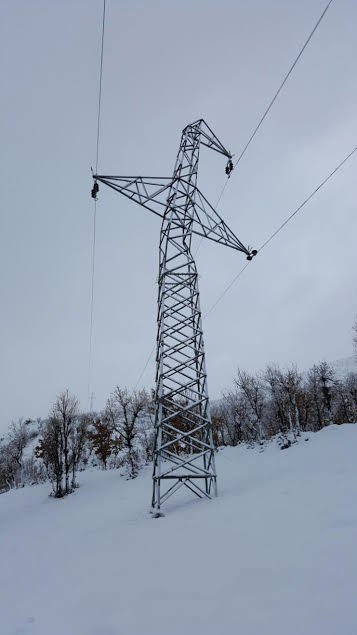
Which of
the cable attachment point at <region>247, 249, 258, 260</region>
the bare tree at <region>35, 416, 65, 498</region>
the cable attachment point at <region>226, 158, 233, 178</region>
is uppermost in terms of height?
the cable attachment point at <region>226, 158, 233, 178</region>

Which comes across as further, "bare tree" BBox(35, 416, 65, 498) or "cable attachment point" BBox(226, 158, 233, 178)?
"bare tree" BBox(35, 416, 65, 498)

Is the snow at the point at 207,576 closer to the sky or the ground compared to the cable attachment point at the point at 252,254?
closer to the ground

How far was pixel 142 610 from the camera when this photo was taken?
9.57ft

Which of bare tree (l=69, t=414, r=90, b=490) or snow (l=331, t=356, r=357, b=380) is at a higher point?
snow (l=331, t=356, r=357, b=380)

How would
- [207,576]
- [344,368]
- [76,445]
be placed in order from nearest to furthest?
[207,576], [76,445], [344,368]

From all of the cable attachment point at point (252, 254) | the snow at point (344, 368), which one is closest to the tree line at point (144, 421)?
the cable attachment point at point (252, 254)

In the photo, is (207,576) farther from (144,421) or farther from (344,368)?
(344,368)

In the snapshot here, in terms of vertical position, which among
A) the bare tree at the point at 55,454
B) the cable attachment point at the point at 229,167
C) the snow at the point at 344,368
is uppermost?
the snow at the point at 344,368

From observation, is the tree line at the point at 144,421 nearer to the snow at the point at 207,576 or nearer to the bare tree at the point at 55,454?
the bare tree at the point at 55,454

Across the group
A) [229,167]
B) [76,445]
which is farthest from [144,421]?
[229,167]

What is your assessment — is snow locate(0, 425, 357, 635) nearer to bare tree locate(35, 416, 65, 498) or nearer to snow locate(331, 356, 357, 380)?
bare tree locate(35, 416, 65, 498)

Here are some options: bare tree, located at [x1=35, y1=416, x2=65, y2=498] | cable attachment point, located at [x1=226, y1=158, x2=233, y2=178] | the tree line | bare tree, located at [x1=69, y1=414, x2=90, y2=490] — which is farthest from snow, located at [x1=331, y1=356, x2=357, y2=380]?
cable attachment point, located at [x1=226, y1=158, x2=233, y2=178]

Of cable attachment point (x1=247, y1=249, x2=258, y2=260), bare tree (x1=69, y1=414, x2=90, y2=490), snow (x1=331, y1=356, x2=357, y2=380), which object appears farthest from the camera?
snow (x1=331, y1=356, x2=357, y2=380)

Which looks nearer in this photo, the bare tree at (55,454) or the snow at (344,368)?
the bare tree at (55,454)
